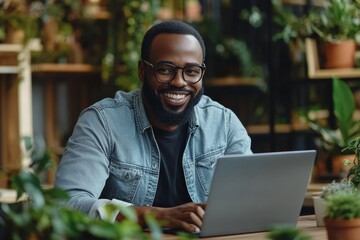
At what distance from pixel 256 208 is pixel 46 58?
455 cm

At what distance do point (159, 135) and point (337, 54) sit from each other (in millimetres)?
2408

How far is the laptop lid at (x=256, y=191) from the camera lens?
77.8 inches

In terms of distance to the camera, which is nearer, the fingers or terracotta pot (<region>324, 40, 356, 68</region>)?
the fingers

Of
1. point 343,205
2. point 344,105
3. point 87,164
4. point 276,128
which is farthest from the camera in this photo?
point 276,128

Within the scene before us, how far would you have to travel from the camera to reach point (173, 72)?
262cm

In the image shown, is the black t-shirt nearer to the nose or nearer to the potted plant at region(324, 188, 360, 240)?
the nose

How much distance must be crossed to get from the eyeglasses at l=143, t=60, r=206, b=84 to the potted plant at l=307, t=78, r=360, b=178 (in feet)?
4.52

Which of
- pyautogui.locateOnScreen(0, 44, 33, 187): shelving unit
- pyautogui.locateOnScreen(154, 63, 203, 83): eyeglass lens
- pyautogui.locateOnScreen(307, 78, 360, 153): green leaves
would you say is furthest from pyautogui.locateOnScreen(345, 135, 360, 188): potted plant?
pyautogui.locateOnScreen(0, 44, 33, 187): shelving unit

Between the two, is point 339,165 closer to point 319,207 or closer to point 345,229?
point 319,207

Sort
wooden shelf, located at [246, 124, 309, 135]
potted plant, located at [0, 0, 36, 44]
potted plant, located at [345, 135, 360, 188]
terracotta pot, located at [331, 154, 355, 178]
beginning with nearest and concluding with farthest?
1. potted plant, located at [345, 135, 360, 188]
2. terracotta pot, located at [331, 154, 355, 178]
3. potted plant, located at [0, 0, 36, 44]
4. wooden shelf, located at [246, 124, 309, 135]

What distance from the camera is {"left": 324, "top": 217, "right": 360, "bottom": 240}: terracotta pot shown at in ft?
5.93

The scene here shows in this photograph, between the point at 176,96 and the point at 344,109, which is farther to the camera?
the point at 344,109

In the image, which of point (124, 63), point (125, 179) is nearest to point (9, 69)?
point (124, 63)

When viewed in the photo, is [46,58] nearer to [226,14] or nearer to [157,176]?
[226,14]
